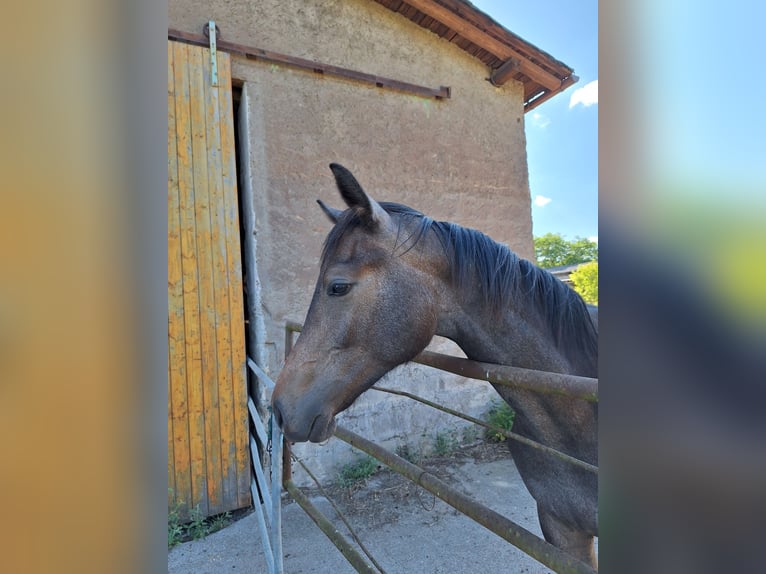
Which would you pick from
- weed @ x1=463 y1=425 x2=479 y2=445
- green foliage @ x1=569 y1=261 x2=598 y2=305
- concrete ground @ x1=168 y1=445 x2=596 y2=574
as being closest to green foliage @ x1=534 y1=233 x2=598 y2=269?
green foliage @ x1=569 y1=261 x2=598 y2=305

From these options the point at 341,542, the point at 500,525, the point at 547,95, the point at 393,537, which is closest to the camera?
the point at 500,525

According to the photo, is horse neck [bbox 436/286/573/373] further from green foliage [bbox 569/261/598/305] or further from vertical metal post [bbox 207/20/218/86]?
vertical metal post [bbox 207/20/218/86]

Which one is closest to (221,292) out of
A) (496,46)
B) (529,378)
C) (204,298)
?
(204,298)

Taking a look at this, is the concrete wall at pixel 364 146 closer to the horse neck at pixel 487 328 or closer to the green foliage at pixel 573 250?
the green foliage at pixel 573 250

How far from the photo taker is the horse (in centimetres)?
119

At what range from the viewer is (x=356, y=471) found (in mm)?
3184

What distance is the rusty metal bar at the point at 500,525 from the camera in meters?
0.71

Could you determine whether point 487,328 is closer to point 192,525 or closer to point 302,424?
point 302,424

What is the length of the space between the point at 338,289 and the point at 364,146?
9.04 feet

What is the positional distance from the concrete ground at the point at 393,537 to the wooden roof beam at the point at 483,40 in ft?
14.2
